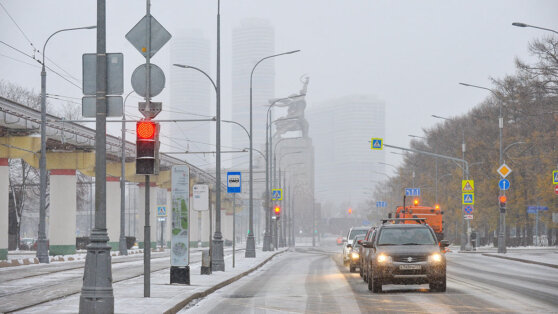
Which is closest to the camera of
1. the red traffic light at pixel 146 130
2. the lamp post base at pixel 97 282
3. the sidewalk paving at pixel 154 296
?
the lamp post base at pixel 97 282

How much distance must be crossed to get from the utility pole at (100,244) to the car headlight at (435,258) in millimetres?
8454

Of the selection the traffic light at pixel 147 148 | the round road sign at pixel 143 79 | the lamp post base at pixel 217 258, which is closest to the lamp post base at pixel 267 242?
the lamp post base at pixel 217 258

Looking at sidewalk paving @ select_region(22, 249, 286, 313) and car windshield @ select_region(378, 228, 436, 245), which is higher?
car windshield @ select_region(378, 228, 436, 245)

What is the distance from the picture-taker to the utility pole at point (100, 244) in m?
14.0

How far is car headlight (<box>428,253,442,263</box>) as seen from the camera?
66.5ft

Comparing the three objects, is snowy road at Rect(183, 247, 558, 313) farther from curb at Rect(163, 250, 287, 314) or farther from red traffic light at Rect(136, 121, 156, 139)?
red traffic light at Rect(136, 121, 156, 139)

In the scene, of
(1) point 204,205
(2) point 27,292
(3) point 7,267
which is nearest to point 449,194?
(3) point 7,267

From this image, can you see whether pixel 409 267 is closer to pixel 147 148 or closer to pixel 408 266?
pixel 408 266

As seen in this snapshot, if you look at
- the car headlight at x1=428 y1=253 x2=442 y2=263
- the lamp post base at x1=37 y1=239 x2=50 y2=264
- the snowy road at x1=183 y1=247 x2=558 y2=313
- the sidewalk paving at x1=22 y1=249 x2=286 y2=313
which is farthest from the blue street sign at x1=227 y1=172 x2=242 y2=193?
the car headlight at x1=428 y1=253 x2=442 y2=263

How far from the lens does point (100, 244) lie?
1440 cm

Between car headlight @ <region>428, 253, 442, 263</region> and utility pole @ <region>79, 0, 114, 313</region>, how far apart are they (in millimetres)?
8454

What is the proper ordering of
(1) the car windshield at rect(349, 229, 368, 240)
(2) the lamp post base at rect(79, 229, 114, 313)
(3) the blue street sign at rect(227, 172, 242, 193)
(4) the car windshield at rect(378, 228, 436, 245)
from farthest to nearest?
(1) the car windshield at rect(349, 229, 368, 240), (3) the blue street sign at rect(227, 172, 242, 193), (4) the car windshield at rect(378, 228, 436, 245), (2) the lamp post base at rect(79, 229, 114, 313)

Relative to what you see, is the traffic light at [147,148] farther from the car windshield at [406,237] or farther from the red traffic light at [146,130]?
the car windshield at [406,237]

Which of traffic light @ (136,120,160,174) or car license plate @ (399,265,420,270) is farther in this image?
car license plate @ (399,265,420,270)
